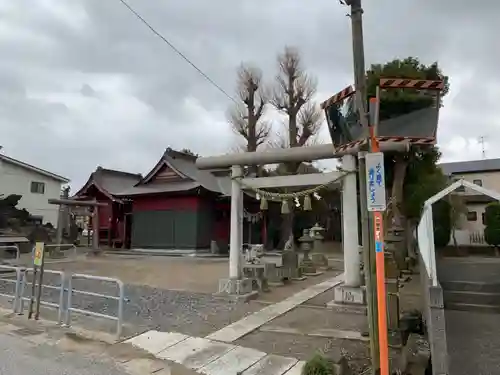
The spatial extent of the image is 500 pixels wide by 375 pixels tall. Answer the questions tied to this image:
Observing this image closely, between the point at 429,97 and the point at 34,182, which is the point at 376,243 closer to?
the point at 429,97

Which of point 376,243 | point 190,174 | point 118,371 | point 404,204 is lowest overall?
point 118,371

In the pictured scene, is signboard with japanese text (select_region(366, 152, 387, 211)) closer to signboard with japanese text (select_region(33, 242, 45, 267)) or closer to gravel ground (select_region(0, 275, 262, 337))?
gravel ground (select_region(0, 275, 262, 337))

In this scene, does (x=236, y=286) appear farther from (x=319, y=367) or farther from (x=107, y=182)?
(x=107, y=182)

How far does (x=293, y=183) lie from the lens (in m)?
9.06

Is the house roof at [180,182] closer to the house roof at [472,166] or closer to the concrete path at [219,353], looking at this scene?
the concrete path at [219,353]

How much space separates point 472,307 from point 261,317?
3669 mm

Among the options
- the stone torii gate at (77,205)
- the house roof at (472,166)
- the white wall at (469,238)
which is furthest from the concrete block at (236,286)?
the house roof at (472,166)

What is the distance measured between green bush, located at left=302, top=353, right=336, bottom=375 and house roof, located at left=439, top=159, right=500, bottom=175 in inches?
1230

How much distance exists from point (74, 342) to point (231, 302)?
3.49 m

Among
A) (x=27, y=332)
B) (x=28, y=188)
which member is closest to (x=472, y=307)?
(x=27, y=332)

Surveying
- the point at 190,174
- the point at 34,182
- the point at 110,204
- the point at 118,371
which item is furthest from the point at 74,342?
the point at 34,182

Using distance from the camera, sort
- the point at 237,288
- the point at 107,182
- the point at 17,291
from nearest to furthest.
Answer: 1. the point at 17,291
2. the point at 237,288
3. the point at 107,182

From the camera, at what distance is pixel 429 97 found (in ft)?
12.3

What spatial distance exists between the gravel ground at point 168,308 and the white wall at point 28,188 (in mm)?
21462
